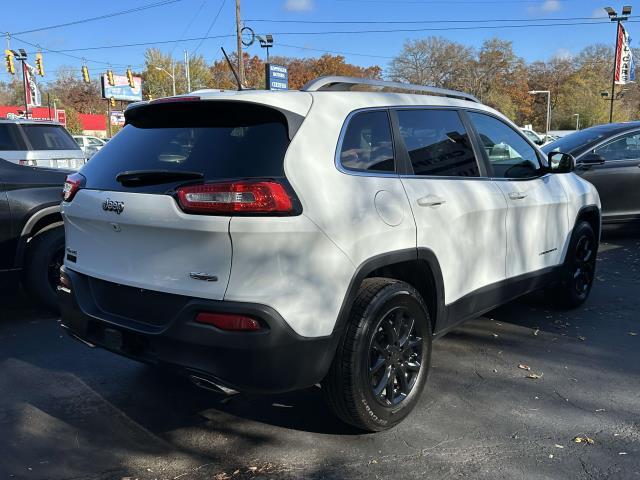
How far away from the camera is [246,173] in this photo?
270cm

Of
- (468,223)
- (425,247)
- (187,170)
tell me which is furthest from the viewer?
(468,223)

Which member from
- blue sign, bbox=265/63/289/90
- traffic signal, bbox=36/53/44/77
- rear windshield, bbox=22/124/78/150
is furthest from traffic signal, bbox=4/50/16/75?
rear windshield, bbox=22/124/78/150

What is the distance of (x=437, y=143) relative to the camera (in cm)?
373

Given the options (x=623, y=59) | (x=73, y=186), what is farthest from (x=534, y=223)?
(x=623, y=59)

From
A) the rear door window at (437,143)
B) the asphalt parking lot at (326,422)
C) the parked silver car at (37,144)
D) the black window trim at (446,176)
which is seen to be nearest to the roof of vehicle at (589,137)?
the asphalt parking lot at (326,422)

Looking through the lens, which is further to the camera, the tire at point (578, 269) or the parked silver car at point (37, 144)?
the parked silver car at point (37, 144)

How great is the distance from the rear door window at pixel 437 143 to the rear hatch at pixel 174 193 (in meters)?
0.99

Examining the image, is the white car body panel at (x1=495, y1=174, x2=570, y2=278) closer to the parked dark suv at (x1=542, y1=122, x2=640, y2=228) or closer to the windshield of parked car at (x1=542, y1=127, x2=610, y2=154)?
the parked dark suv at (x1=542, y1=122, x2=640, y2=228)

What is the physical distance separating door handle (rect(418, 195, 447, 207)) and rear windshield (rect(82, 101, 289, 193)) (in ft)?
3.11

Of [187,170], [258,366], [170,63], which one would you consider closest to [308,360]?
[258,366]

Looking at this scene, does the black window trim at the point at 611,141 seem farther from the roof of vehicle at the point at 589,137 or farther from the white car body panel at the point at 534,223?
the white car body panel at the point at 534,223

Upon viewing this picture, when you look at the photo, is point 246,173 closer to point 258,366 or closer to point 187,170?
Answer: point 187,170

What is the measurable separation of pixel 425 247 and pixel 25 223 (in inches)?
142

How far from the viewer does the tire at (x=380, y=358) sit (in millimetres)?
2930
